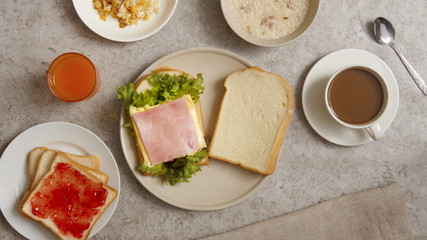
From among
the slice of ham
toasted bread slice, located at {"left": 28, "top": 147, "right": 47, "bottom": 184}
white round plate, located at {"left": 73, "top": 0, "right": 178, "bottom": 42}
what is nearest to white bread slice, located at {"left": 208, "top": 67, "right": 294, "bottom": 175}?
the slice of ham

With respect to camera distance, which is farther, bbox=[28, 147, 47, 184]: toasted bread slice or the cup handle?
bbox=[28, 147, 47, 184]: toasted bread slice

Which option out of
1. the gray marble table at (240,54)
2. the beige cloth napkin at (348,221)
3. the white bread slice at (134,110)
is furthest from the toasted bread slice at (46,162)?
the beige cloth napkin at (348,221)

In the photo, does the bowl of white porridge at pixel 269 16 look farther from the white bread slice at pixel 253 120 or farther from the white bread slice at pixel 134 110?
the white bread slice at pixel 134 110

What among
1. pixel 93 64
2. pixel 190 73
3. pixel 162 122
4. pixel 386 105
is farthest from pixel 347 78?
pixel 93 64

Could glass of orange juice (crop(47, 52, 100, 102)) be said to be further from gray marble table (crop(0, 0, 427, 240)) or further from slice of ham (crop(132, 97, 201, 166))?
slice of ham (crop(132, 97, 201, 166))

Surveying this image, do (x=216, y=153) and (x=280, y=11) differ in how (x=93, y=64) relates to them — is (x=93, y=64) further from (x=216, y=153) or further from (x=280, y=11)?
(x=280, y=11)

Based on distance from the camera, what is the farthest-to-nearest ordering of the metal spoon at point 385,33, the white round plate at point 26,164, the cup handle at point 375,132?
A: 1. the metal spoon at point 385,33
2. the white round plate at point 26,164
3. the cup handle at point 375,132

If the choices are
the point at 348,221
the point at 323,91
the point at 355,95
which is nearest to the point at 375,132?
the point at 355,95
